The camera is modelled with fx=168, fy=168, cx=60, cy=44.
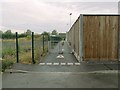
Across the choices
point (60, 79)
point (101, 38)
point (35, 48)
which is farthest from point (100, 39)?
point (35, 48)

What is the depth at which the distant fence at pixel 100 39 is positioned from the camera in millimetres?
9852

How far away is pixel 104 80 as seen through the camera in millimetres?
6324

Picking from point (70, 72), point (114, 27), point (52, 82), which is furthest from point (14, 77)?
point (114, 27)

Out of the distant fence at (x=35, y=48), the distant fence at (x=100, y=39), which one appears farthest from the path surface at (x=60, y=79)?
the distant fence at (x=100, y=39)

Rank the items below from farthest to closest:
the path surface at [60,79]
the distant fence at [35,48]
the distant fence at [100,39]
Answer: the distant fence at [35,48], the distant fence at [100,39], the path surface at [60,79]

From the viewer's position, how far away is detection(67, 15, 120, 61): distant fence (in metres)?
9.85

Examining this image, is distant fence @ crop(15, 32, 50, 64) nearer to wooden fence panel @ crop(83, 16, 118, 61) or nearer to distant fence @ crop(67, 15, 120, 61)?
distant fence @ crop(67, 15, 120, 61)

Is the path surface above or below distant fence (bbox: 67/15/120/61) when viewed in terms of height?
below

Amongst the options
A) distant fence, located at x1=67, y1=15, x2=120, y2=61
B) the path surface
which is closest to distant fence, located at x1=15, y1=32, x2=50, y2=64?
the path surface

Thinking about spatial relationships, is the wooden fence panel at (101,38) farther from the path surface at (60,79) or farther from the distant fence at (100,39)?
the path surface at (60,79)

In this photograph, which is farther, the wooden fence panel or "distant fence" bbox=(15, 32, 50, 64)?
"distant fence" bbox=(15, 32, 50, 64)

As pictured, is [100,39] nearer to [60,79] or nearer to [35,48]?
[60,79]

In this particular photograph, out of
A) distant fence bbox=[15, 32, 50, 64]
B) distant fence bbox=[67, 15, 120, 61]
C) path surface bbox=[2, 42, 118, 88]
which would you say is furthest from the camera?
distant fence bbox=[15, 32, 50, 64]

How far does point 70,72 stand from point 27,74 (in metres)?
1.92
